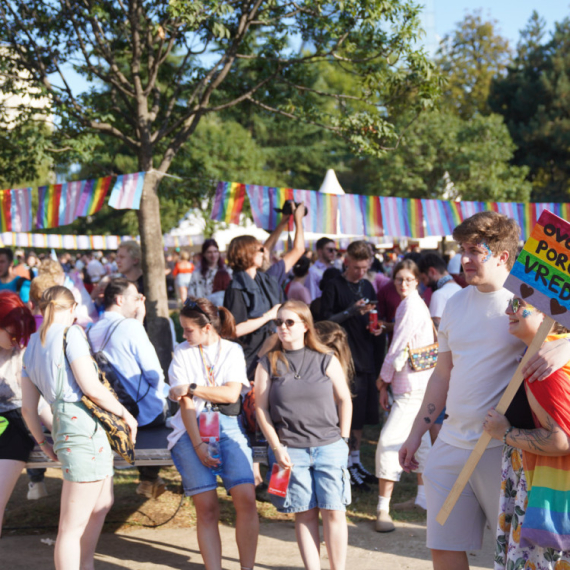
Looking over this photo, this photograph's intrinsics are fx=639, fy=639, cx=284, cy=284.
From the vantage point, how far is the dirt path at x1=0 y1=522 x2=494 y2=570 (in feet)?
13.9

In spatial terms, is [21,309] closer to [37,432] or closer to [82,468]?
[37,432]

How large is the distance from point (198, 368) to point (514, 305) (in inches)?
80.7

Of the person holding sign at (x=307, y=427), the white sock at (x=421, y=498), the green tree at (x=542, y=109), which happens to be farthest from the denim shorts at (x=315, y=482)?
the green tree at (x=542, y=109)

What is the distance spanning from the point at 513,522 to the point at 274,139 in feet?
131

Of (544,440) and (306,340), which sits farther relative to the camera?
(306,340)

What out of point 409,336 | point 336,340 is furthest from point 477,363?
point 409,336

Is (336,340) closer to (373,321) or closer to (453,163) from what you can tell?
(373,321)

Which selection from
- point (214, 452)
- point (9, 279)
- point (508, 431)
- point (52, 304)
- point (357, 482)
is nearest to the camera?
point (508, 431)

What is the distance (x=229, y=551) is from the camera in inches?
177

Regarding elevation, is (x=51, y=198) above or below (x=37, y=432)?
above

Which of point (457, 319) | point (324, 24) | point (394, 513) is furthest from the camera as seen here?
point (324, 24)

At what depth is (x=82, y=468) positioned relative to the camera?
3537mm

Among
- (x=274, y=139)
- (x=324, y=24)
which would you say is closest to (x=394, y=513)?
(x=324, y=24)

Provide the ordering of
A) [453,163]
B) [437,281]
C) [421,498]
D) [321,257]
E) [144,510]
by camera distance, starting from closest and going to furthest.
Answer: [421,498], [144,510], [437,281], [321,257], [453,163]
